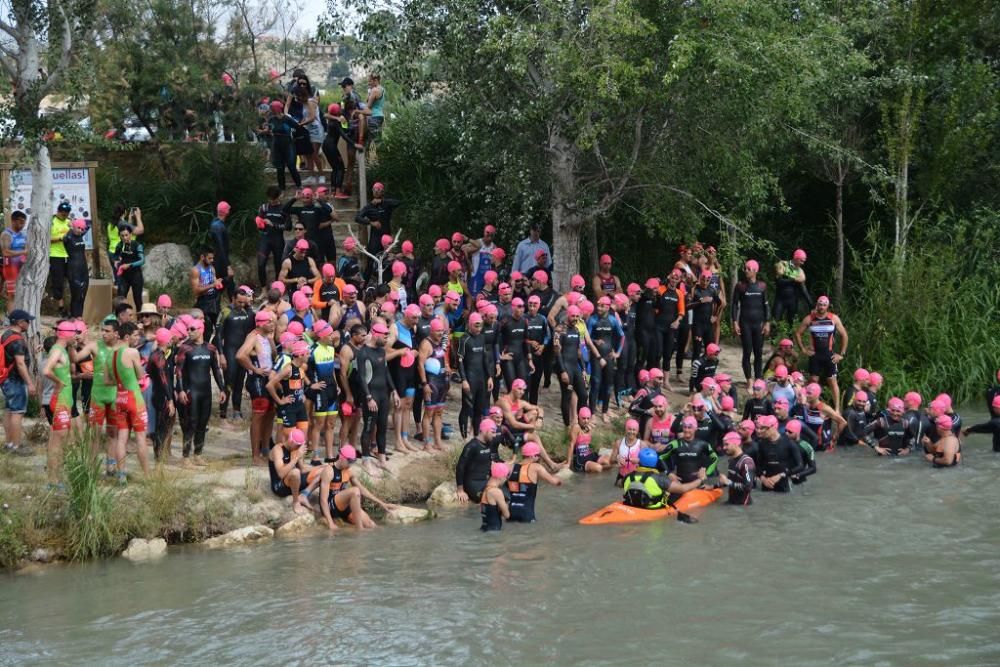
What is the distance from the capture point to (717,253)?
19.5 meters

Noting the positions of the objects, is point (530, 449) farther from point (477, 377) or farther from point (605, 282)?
point (605, 282)

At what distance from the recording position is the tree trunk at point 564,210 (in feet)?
63.8

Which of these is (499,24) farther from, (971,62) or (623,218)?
(971,62)

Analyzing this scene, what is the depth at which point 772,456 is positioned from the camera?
1564 cm

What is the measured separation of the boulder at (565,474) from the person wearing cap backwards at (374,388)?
2.19 metres

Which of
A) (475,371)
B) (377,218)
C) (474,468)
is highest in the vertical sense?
(377,218)

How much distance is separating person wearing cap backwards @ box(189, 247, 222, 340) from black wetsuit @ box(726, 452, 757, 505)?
268 inches

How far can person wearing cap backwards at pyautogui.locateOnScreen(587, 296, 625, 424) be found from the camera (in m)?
17.6

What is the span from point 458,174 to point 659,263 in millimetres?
3848

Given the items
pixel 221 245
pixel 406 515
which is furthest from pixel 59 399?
pixel 221 245

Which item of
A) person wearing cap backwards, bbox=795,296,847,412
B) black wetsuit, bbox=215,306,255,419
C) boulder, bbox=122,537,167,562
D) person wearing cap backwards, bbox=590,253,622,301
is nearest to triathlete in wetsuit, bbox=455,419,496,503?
black wetsuit, bbox=215,306,255,419

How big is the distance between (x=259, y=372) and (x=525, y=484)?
322cm

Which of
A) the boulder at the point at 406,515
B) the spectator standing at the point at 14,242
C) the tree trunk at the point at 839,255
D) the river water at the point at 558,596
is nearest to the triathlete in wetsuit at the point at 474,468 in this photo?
the river water at the point at 558,596

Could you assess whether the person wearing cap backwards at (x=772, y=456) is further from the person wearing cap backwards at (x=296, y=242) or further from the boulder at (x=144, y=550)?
the boulder at (x=144, y=550)
